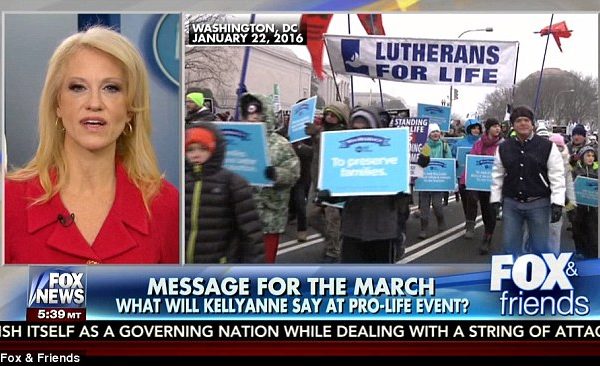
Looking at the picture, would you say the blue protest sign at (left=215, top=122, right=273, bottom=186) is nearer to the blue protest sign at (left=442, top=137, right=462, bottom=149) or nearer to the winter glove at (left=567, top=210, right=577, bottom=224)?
the blue protest sign at (left=442, top=137, right=462, bottom=149)

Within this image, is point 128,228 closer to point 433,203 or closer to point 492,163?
point 433,203

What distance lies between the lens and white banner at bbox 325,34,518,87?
4246 mm

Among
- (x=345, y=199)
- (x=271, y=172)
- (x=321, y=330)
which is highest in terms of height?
(x=271, y=172)

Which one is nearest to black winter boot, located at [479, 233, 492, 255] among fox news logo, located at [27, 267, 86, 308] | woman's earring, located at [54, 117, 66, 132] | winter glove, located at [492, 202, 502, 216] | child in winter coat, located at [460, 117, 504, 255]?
child in winter coat, located at [460, 117, 504, 255]

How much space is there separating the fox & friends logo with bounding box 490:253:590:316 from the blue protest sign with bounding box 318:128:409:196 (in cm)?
69

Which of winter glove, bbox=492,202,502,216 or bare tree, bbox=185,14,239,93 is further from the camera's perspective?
winter glove, bbox=492,202,502,216

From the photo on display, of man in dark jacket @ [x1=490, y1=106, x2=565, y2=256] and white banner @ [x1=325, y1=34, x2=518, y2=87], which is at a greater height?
white banner @ [x1=325, y1=34, x2=518, y2=87]

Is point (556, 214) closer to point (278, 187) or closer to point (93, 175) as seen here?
point (278, 187)

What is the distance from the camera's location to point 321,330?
434 cm

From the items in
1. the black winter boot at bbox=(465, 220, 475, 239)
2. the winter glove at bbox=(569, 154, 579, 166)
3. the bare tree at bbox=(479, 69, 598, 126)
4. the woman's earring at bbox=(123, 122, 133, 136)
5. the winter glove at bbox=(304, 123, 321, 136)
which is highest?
the bare tree at bbox=(479, 69, 598, 126)

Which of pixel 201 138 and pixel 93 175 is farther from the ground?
pixel 201 138

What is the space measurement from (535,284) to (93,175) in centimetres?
240

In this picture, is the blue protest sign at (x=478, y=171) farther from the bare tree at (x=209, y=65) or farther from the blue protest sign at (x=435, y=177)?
the bare tree at (x=209, y=65)

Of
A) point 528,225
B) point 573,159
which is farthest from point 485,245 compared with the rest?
point 573,159
